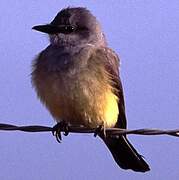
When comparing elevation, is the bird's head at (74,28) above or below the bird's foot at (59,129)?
above

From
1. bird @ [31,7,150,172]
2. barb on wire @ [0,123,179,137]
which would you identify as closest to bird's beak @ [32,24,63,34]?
bird @ [31,7,150,172]

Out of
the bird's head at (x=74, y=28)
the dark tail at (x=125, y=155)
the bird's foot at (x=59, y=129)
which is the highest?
the bird's head at (x=74, y=28)

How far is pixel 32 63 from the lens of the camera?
6.01m

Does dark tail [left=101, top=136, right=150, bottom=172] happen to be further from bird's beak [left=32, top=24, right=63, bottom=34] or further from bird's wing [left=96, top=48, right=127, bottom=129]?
bird's beak [left=32, top=24, right=63, bottom=34]

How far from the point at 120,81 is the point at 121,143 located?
63 centimetres

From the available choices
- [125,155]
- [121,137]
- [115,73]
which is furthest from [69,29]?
[125,155]

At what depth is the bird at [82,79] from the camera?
215 inches

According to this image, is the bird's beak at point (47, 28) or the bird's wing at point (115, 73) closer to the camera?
the bird's wing at point (115, 73)

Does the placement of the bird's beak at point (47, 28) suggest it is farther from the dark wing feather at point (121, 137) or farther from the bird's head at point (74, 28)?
the dark wing feather at point (121, 137)

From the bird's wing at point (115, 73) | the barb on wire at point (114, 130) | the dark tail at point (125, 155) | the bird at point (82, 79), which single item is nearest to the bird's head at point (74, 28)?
the bird at point (82, 79)

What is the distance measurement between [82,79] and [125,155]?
1.01m

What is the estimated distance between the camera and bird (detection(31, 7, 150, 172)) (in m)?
5.46

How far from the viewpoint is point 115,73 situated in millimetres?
5977

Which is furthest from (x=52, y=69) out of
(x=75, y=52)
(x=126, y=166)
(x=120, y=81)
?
(x=126, y=166)
